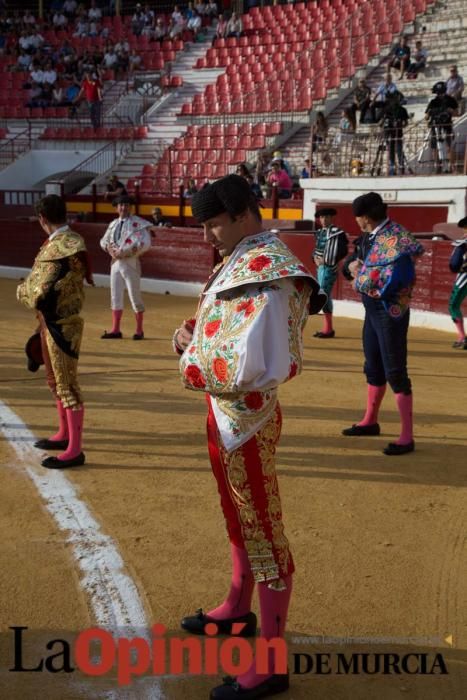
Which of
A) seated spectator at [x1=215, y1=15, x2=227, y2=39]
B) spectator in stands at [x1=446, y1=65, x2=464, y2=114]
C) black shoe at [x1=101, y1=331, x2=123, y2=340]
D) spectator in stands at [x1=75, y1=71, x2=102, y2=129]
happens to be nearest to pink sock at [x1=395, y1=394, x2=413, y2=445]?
black shoe at [x1=101, y1=331, x2=123, y2=340]

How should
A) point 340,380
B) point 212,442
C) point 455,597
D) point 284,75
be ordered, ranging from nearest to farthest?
point 212,442 < point 455,597 < point 340,380 < point 284,75

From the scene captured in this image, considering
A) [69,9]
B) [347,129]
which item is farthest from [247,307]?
[69,9]

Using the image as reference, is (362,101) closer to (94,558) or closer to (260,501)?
(94,558)

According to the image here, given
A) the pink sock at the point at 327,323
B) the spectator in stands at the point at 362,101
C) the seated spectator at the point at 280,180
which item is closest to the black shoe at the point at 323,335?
the pink sock at the point at 327,323

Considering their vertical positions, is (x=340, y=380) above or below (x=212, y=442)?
below

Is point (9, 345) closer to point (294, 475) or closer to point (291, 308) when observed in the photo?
point (294, 475)

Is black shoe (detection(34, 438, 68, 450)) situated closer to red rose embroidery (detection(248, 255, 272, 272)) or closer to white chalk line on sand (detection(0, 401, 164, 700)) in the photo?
white chalk line on sand (detection(0, 401, 164, 700))

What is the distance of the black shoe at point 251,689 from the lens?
105 inches

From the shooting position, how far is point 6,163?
2480cm

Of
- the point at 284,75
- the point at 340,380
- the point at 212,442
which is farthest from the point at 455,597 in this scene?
the point at 284,75

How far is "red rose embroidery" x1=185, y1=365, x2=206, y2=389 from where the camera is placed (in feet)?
8.62

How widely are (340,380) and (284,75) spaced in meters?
16.5

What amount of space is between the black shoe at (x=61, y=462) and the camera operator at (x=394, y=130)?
1092 cm

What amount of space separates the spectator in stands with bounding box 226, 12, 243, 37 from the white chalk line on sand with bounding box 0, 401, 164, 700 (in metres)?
23.2
